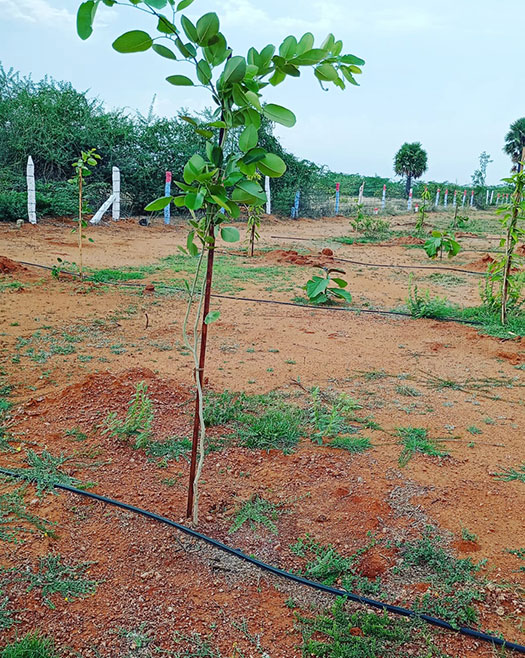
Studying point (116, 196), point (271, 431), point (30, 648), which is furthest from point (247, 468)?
point (116, 196)

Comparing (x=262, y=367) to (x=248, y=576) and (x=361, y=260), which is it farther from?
(x=361, y=260)

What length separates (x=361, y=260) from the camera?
1029cm

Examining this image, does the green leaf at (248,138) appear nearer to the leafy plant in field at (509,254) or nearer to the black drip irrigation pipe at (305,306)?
the leafy plant in field at (509,254)

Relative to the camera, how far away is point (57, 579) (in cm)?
182

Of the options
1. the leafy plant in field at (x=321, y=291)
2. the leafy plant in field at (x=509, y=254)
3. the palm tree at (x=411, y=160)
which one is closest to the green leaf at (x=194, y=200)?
the leafy plant in field at (x=509, y=254)

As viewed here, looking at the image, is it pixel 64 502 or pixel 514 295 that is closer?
pixel 64 502

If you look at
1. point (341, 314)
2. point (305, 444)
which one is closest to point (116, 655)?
Result: point (305, 444)

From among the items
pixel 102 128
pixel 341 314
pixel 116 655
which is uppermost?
pixel 102 128

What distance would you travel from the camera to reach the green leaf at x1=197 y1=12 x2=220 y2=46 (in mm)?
1514

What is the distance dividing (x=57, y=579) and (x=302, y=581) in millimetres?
832

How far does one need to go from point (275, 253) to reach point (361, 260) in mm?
1663

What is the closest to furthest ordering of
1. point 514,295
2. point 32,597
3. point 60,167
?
point 32,597
point 514,295
point 60,167

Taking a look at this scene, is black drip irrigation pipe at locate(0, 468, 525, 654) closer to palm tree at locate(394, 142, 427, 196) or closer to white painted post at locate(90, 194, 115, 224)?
white painted post at locate(90, 194, 115, 224)

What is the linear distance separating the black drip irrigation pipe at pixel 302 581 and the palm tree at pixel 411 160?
3471cm
